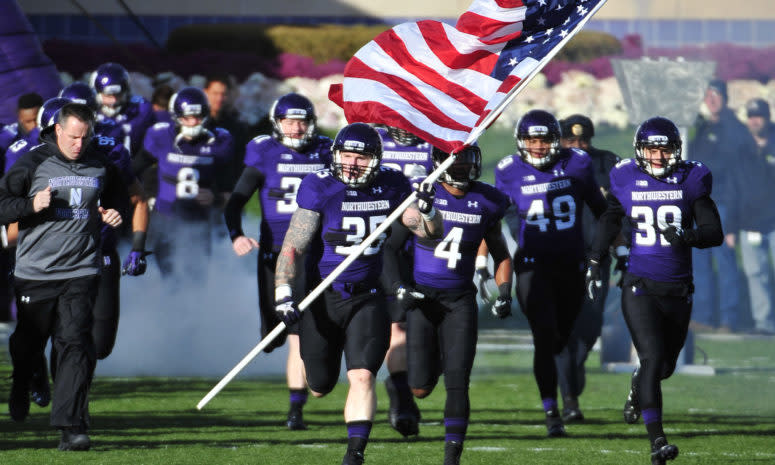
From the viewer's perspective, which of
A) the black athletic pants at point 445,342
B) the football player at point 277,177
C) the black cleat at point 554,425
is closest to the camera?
the black athletic pants at point 445,342

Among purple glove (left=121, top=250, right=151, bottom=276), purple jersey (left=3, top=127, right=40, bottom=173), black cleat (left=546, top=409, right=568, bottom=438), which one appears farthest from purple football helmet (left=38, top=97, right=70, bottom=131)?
black cleat (left=546, top=409, right=568, bottom=438)

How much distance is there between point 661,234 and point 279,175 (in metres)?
2.62

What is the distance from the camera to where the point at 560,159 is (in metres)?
9.98

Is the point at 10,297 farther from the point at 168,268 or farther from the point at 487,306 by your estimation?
the point at 487,306

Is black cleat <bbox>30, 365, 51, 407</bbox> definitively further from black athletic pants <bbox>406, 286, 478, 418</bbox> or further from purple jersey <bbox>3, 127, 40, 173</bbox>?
black athletic pants <bbox>406, 286, 478, 418</bbox>

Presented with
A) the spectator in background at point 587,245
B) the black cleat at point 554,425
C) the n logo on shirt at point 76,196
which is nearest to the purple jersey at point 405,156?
the spectator in background at point 587,245

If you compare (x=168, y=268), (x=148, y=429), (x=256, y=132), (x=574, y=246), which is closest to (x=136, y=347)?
(x=168, y=268)

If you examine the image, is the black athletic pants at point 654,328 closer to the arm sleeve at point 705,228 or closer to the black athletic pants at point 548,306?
the arm sleeve at point 705,228

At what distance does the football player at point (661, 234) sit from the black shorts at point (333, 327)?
1438mm

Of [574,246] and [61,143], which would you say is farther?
[574,246]

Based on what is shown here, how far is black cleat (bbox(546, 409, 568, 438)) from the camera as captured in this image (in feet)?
31.4

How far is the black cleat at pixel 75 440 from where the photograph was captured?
8312 millimetres

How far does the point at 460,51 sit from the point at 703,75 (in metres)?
5.18

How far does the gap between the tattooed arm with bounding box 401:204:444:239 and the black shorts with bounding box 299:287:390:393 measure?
40 cm
